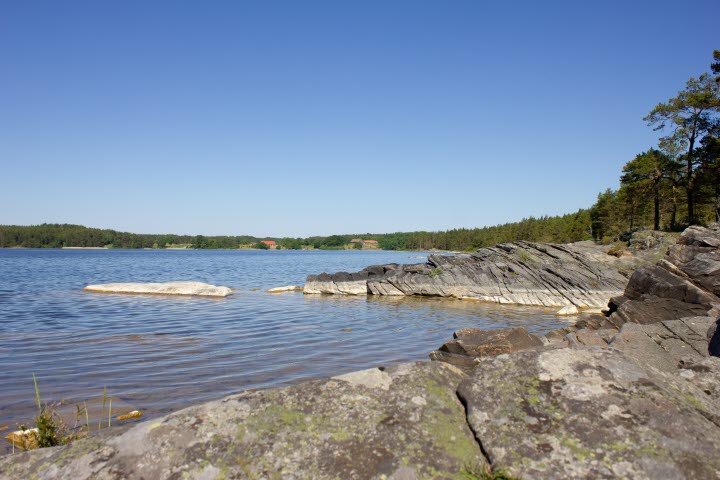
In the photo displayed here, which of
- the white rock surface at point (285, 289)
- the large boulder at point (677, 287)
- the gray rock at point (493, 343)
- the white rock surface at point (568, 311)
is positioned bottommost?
the white rock surface at point (568, 311)

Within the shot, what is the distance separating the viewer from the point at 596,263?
32.5 meters

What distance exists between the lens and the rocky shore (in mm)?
3160

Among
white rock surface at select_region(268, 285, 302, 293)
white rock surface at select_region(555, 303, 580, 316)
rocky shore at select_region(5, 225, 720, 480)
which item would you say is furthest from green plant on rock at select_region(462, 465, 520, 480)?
white rock surface at select_region(268, 285, 302, 293)

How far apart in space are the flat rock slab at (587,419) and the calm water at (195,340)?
8162 mm

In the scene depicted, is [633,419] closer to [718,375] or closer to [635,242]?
[718,375]

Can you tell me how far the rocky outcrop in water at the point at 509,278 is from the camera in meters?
31.8

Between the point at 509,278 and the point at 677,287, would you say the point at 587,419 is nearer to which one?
the point at 677,287

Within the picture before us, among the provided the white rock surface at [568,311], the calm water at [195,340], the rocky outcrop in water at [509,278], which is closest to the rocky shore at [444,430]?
the calm water at [195,340]

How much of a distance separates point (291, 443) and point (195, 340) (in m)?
15.9

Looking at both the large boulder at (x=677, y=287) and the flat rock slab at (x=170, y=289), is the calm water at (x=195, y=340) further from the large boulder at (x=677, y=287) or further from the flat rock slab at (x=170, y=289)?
the large boulder at (x=677, y=287)

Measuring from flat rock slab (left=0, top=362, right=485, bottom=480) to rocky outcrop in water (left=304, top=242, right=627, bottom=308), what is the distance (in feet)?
102

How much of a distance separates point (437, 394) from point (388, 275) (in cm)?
3569

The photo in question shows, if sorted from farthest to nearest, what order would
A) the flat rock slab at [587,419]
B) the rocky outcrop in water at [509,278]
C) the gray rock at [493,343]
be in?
the rocky outcrop in water at [509,278]
the gray rock at [493,343]
the flat rock slab at [587,419]

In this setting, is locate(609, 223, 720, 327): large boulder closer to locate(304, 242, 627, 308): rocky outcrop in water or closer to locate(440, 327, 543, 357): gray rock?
locate(440, 327, 543, 357): gray rock
